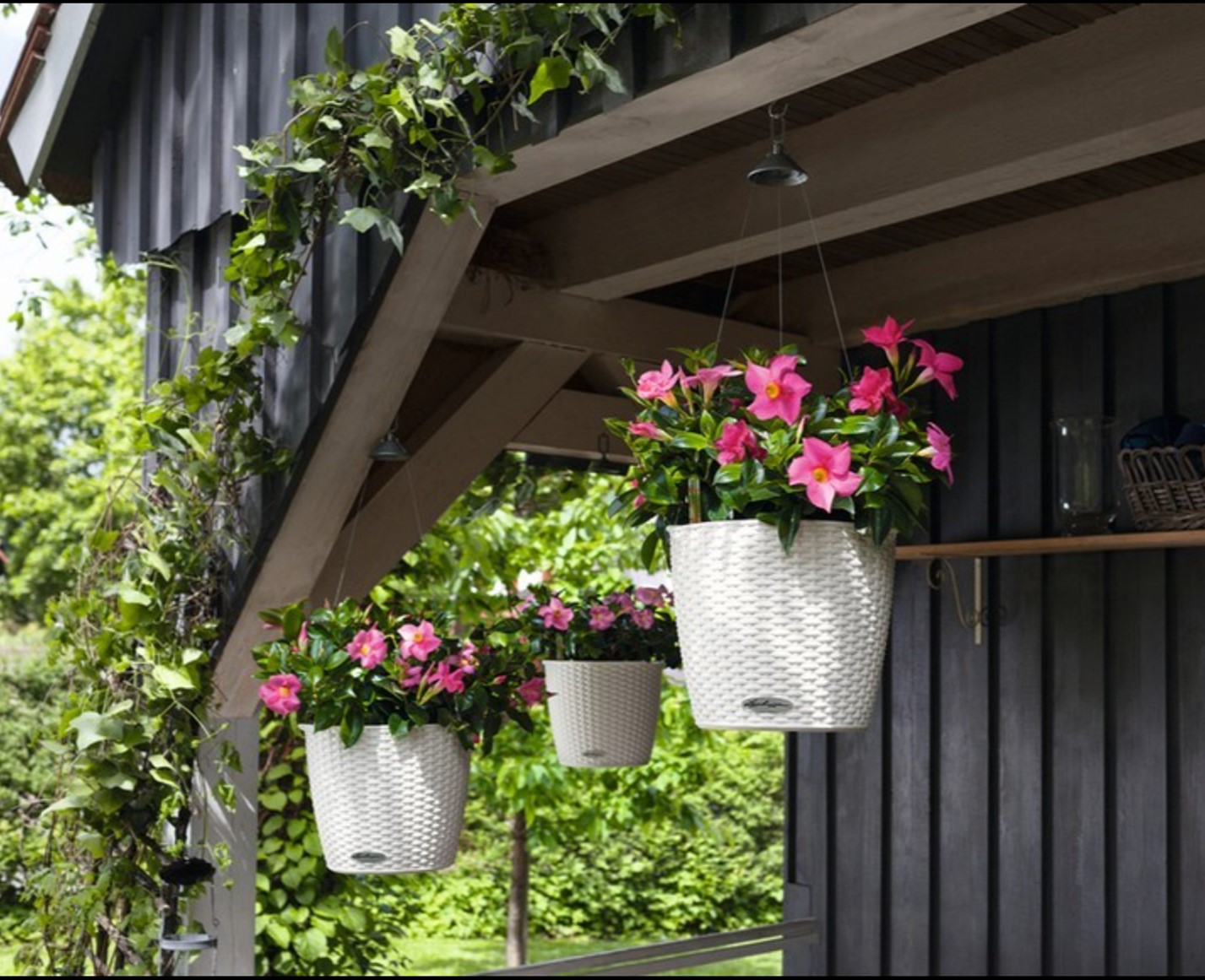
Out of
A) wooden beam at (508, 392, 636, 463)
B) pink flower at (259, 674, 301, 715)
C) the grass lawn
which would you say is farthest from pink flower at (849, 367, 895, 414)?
the grass lawn

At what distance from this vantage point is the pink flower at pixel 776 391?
1796 millimetres

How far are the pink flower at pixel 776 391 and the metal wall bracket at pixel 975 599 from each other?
1.82 metres

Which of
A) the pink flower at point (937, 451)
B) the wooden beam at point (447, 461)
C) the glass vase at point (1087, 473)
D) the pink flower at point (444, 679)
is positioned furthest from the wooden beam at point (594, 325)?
the pink flower at point (937, 451)

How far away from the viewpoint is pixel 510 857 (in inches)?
331

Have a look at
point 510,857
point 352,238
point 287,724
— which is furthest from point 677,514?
point 510,857

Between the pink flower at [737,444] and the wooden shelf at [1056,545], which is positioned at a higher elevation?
the pink flower at [737,444]

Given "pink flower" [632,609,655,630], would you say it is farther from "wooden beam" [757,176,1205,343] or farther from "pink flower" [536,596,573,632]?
"wooden beam" [757,176,1205,343]

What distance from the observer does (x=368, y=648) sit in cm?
236

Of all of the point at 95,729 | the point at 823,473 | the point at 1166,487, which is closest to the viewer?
the point at 823,473

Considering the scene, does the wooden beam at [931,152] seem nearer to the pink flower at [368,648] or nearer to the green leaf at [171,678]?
the pink flower at [368,648]

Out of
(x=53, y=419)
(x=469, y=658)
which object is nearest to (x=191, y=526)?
(x=469, y=658)

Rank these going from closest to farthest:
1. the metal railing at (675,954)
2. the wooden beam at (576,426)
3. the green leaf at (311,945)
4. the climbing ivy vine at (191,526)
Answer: the climbing ivy vine at (191,526) → the metal railing at (675,954) → the wooden beam at (576,426) → the green leaf at (311,945)

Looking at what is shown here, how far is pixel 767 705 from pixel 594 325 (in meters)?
1.70

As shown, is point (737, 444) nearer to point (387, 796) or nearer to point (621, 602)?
point (387, 796)
